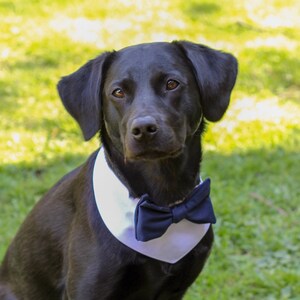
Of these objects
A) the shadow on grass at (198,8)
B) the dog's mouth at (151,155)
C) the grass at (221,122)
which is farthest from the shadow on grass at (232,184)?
the shadow on grass at (198,8)

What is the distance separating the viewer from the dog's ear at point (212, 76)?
3047 mm

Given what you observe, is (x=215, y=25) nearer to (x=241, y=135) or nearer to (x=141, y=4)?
(x=141, y=4)

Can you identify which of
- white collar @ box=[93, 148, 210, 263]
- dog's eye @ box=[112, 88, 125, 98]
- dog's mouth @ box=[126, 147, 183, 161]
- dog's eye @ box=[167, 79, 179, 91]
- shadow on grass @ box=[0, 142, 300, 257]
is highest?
dog's eye @ box=[167, 79, 179, 91]

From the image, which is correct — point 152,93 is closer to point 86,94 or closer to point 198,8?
point 86,94

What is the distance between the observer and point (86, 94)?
3.12 metres

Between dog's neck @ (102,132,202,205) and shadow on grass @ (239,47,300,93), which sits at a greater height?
dog's neck @ (102,132,202,205)

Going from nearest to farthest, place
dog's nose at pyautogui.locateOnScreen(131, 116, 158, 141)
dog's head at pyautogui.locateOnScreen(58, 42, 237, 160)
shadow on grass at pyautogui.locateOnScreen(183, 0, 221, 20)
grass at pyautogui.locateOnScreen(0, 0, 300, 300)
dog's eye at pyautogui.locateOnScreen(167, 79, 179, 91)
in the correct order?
dog's nose at pyautogui.locateOnScreen(131, 116, 158, 141)
dog's head at pyautogui.locateOnScreen(58, 42, 237, 160)
dog's eye at pyautogui.locateOnScreen(167, 79, 179, 91)
grass at pyautogui.locateOnScreen(0, 0, 300, 300)
shadow on grass at pyautogui.locateOnScreen(183, 0, 221, 20)

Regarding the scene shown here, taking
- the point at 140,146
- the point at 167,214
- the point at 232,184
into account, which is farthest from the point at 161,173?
the point at 232,184

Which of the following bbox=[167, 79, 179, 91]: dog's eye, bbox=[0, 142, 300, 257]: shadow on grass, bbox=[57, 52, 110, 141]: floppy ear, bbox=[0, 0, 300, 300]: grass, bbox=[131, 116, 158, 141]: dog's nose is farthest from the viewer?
bbox=[0, 142, 300, 257]: shadow on grass

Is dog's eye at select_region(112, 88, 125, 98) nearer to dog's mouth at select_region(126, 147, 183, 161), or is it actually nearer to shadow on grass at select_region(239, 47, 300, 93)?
dog's mouth at select_region(126, 147, 183, 161)

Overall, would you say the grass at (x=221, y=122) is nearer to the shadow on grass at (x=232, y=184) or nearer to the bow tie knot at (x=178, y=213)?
the shadow on grass at (x=232, y=184)

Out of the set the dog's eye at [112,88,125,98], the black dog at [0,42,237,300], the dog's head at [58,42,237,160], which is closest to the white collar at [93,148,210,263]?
the black dog at [0,42,237,300]

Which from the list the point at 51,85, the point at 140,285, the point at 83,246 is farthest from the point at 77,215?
the point at 51,85

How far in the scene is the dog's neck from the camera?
10.2ft
